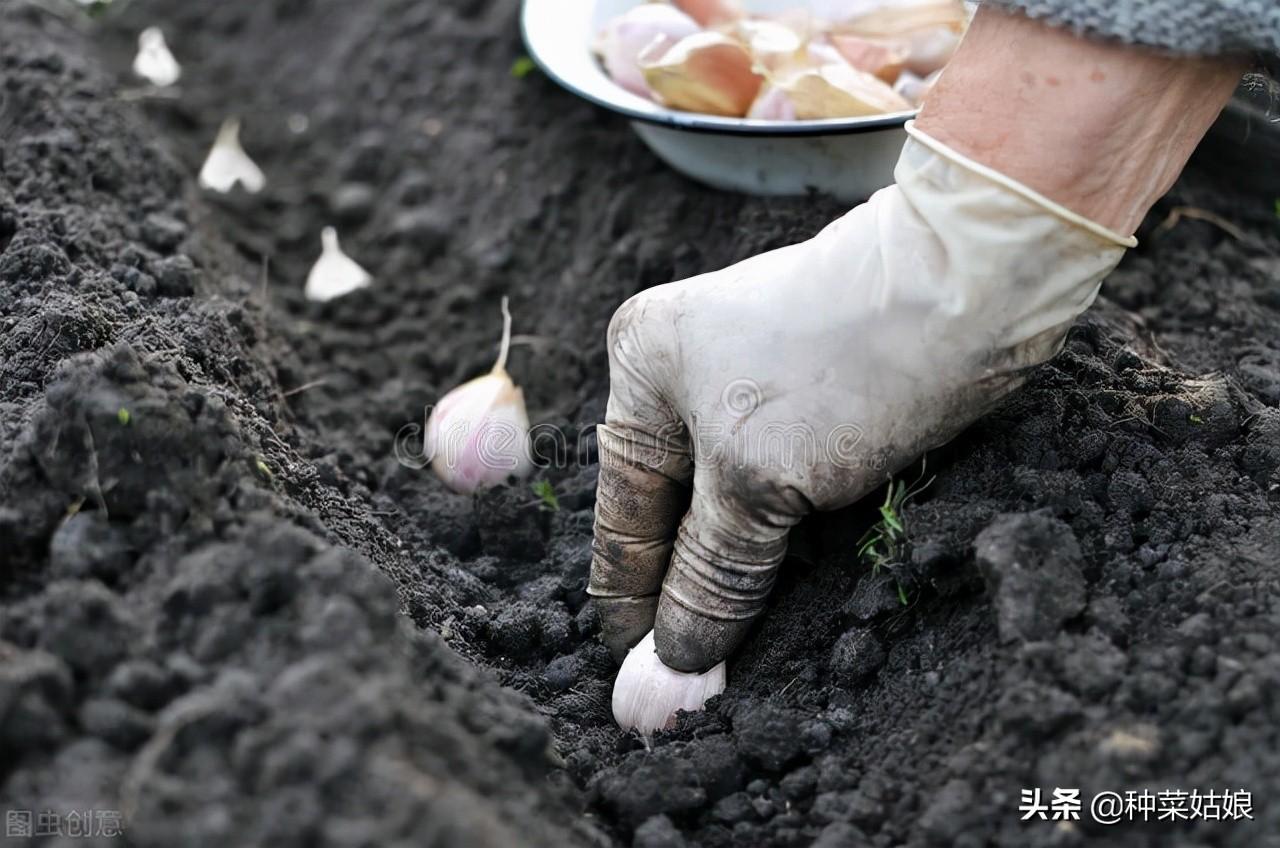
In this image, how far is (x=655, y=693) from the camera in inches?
56.9

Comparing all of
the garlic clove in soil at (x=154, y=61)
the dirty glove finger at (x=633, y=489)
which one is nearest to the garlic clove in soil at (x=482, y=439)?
the dirty glove finger at (x=633, y=489)

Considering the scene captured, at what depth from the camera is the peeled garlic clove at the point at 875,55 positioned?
2.10 m

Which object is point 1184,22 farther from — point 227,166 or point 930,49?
point 227,166

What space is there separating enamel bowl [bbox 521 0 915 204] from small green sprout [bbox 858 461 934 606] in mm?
605

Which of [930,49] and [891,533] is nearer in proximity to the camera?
[891,533]

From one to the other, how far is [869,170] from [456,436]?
2.58 ft

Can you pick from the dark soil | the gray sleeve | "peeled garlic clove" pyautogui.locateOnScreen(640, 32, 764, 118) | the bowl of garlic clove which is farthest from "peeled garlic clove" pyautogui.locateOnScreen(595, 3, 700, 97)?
the gray sleeve

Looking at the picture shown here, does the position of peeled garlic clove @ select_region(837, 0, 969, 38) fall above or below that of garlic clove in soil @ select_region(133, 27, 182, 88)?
above

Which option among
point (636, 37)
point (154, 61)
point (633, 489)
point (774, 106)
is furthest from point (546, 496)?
point (154, 61)

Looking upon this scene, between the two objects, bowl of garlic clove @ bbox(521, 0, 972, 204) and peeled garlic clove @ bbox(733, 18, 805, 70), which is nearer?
bowl of garlic clove @ bbox(521, 0, 972, 204)

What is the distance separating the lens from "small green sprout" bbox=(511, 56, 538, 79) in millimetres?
2545

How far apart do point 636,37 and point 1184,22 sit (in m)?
1.11

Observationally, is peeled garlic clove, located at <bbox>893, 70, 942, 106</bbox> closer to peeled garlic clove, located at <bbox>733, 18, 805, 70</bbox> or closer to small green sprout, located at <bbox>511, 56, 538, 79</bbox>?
peeled garlic clove, located at <bbox>733, 18, 805, 70</bbox>

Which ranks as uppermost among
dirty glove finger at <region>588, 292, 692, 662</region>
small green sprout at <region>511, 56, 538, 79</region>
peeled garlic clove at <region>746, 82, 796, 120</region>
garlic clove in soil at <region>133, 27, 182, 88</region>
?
peeled garlic clove at <region>746, 82, 796, 120</region>
